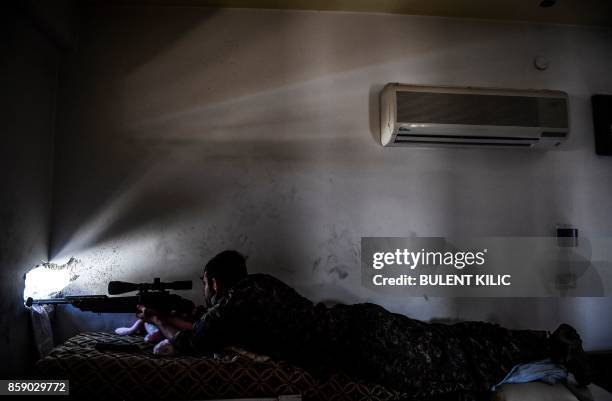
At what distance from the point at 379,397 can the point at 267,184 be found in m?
1.17

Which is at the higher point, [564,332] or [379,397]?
[564,332]

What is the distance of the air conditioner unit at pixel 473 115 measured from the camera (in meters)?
2.03

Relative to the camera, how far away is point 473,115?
2.05 meters

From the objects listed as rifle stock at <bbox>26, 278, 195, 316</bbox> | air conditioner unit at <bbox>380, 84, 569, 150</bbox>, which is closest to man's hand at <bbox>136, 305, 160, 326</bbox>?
rifle stock at <bbox>26, 278, 195, 316</bbox>

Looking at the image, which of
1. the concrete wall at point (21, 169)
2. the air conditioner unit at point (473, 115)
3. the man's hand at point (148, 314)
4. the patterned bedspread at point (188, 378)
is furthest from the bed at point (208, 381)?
the air conditioner unit at point (473, 115)

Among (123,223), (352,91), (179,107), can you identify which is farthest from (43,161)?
(352,91)

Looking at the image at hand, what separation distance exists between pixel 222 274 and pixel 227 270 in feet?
0.09

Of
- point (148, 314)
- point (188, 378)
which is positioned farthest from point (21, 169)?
point (188, 378)

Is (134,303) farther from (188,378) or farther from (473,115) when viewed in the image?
(473,115)

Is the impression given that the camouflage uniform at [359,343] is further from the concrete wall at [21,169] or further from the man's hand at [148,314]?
the concrete wall at [21,169]

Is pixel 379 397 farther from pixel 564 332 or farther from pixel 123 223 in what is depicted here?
pixel 123 223

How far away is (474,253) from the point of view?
2232mm

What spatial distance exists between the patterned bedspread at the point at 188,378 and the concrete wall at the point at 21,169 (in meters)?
0.41

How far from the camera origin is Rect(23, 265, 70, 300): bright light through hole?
1.81m
